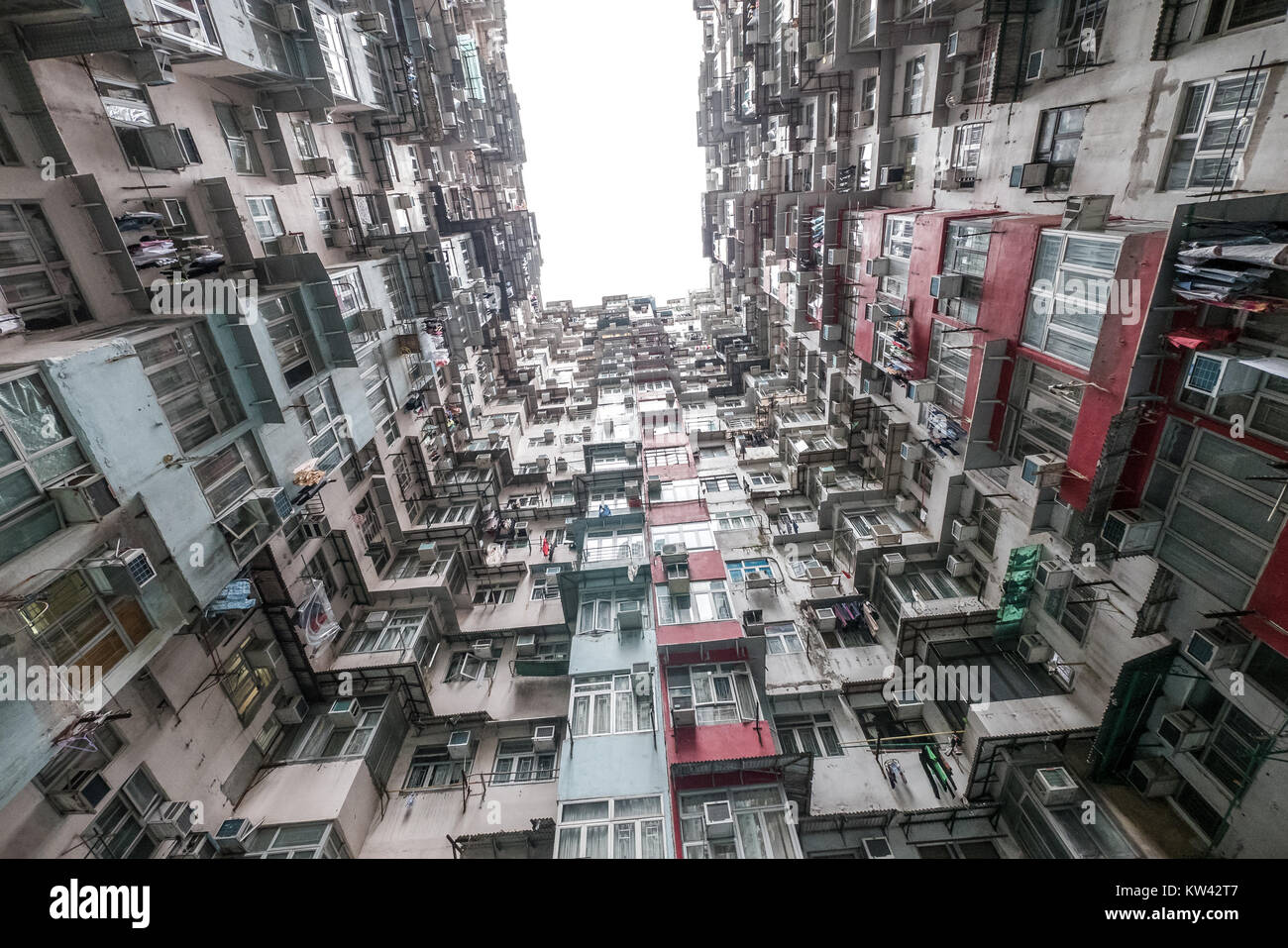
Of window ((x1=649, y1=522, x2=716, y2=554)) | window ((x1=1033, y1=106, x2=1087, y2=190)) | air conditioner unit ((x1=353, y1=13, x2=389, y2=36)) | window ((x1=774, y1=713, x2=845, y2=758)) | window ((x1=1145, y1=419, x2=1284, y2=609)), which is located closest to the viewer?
window ((x1=1145, y1=419, x2=1284, y2=609))

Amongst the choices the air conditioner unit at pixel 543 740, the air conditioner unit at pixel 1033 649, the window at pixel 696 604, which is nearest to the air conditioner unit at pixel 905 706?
the air conditioner unit at pixel 1033 649

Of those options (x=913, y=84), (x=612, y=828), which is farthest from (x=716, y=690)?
(x=913, y=84)

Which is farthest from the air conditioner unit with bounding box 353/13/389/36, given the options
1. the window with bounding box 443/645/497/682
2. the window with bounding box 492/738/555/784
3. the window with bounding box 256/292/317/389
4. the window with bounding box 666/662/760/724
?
the window with bounding box 492/738/555/784

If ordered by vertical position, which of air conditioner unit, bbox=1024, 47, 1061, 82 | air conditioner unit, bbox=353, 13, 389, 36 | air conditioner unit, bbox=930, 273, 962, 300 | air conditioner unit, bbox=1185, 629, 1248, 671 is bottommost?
air conditioner unit, bbox=1185, 629, 1248, 671

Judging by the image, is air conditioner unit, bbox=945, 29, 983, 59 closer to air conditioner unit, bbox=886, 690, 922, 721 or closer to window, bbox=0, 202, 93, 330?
air conditioner unit, bbox=886, 690, 922, 721

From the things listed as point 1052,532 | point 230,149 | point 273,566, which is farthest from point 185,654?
point 1052,532

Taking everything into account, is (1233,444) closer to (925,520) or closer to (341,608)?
(925,520)
